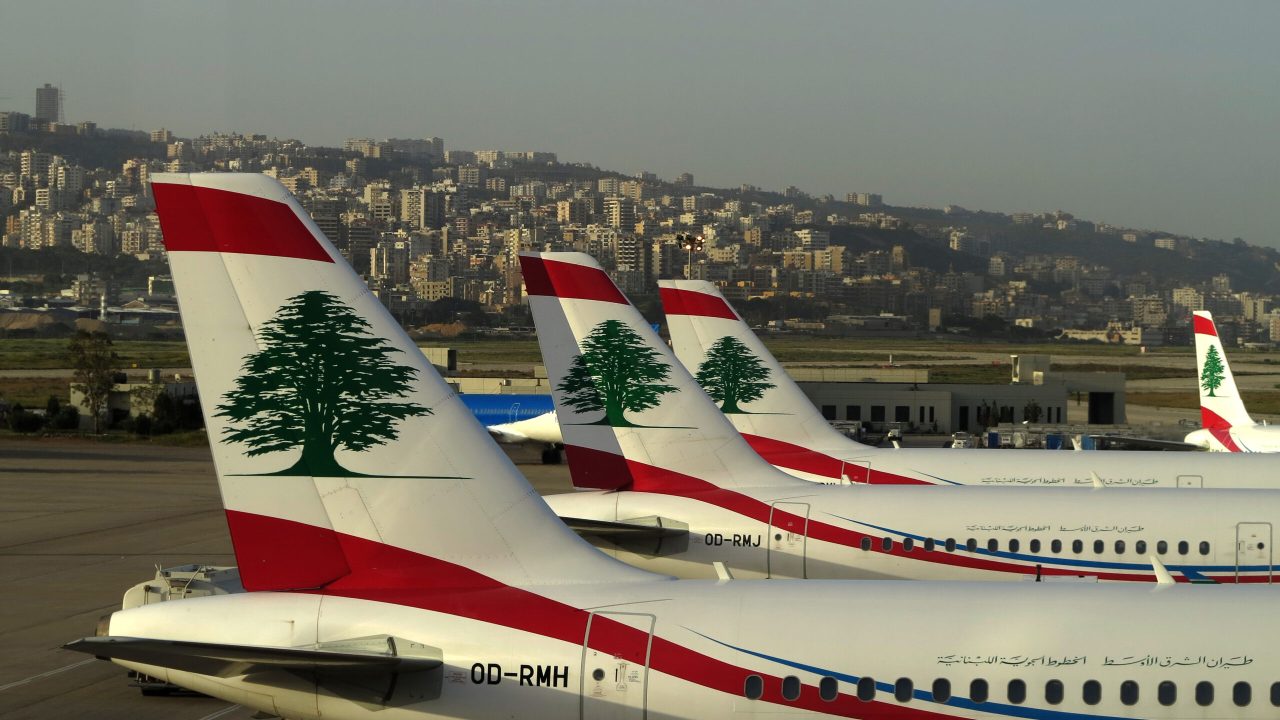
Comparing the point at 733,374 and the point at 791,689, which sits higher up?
Result: the point at 733,374

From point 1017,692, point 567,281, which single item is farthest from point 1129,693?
point 567,281

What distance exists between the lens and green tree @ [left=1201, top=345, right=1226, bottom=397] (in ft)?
161

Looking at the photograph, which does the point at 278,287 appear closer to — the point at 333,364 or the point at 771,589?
the point at 333,364

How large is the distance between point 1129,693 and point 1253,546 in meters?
9.66

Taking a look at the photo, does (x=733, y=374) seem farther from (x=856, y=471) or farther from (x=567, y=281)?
(x=567, y=281)

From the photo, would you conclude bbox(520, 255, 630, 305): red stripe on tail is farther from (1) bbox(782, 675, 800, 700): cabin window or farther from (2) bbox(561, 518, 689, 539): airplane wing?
(1) bbox(782, 675, 800, 700): cabin window

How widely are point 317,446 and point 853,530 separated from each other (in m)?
10.5

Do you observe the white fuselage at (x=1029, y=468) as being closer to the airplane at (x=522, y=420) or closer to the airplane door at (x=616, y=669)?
the airplane door at (x=616, y=669)

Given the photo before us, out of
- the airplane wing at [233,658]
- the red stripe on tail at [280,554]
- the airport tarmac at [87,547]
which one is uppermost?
the red stripe on tail at [280,554]

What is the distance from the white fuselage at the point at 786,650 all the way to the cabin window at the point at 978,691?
0.01 meters

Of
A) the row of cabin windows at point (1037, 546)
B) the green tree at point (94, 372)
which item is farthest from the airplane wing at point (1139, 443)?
the green tree at point (94, 372)

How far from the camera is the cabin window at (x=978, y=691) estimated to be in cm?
1092

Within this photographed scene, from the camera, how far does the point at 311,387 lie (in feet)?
38.8

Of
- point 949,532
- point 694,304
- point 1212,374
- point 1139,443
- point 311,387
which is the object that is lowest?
point 1139,443
